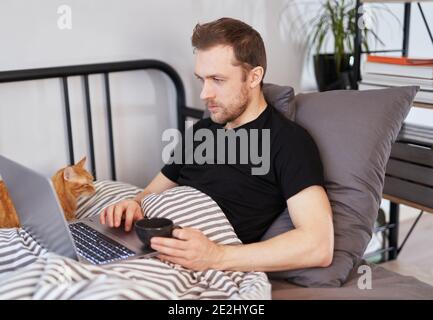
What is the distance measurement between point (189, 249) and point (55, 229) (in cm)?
26

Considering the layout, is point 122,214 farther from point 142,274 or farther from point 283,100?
point 283,100

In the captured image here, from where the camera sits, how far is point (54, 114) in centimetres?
191

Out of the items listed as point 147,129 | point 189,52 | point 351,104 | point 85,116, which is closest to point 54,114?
point 85,116

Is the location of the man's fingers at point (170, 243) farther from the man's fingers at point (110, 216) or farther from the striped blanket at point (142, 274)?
the man's fingers at point (110, 216)

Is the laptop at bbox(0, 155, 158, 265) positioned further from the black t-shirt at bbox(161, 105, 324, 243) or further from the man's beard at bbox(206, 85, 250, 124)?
the man's beard at bbox(206, 85, 250, 124)

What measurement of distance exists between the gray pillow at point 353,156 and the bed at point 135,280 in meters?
0.08

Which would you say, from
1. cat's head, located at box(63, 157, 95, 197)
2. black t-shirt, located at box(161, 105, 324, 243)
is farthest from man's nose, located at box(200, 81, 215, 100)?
cat's head, located at box(63, 157, 95, 197)

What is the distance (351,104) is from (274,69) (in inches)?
36.7

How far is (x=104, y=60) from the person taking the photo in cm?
196

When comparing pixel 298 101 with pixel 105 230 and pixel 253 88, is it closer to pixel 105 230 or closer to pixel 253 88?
pixel 253 88

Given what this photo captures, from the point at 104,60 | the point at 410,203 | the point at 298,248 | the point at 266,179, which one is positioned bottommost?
the point at 410,203

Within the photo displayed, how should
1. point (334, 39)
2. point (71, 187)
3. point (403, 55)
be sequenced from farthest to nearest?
point (334, 39), point (403, 55), point (71, 187)

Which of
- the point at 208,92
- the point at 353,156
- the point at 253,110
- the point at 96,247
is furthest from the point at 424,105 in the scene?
the point at 96,247

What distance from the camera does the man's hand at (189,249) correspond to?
1.16 m
